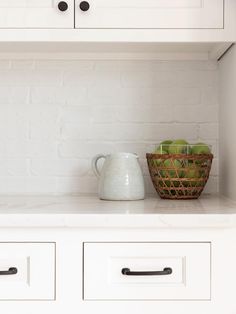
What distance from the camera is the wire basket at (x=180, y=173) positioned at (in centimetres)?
195

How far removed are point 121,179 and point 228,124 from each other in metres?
0.42

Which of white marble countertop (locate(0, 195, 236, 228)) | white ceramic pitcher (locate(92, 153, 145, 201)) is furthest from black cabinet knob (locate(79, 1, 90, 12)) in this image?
white marble countertop (locate(0, 195, 236, 228))

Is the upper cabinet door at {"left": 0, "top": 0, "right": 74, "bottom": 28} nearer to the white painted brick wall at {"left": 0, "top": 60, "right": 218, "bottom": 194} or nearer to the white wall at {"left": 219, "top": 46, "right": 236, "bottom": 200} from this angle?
the white painted brick wall at {"left": 0, "top": 60, "right": 218, "bottom": 194}

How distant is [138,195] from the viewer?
77.7 inches

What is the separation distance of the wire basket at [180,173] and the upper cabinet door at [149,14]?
43 centimetres

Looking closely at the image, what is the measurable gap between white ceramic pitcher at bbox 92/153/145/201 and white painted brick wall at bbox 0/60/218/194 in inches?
9.6
